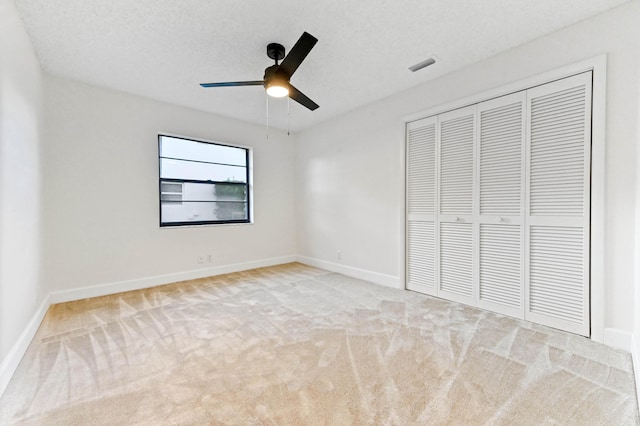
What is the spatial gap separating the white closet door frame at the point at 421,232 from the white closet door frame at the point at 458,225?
6cm

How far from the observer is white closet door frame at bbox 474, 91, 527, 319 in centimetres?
264

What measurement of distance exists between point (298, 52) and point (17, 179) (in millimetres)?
2432

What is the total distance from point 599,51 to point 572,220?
1388mm

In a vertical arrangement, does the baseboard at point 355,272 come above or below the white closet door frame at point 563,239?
below

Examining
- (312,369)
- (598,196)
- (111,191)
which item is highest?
(111,191)

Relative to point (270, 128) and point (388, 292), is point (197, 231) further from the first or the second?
point (388, 292)

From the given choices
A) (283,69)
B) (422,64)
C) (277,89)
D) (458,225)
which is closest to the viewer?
(283,69)

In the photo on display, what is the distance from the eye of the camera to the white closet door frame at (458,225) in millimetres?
2984

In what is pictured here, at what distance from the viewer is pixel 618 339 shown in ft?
6.91

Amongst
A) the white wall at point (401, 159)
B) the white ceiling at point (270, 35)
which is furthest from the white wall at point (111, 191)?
the white wall at point (401, 159)

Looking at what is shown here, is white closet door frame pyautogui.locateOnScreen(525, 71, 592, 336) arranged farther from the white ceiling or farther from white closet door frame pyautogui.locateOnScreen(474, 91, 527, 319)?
the white ceiling

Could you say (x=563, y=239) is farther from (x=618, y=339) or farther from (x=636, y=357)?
(x=636, y=357)

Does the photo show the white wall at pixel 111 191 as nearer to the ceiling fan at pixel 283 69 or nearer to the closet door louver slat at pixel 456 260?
the ceiling fan at pixel 283 69


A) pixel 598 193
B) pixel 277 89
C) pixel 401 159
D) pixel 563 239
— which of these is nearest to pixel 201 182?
pixel 277 89
